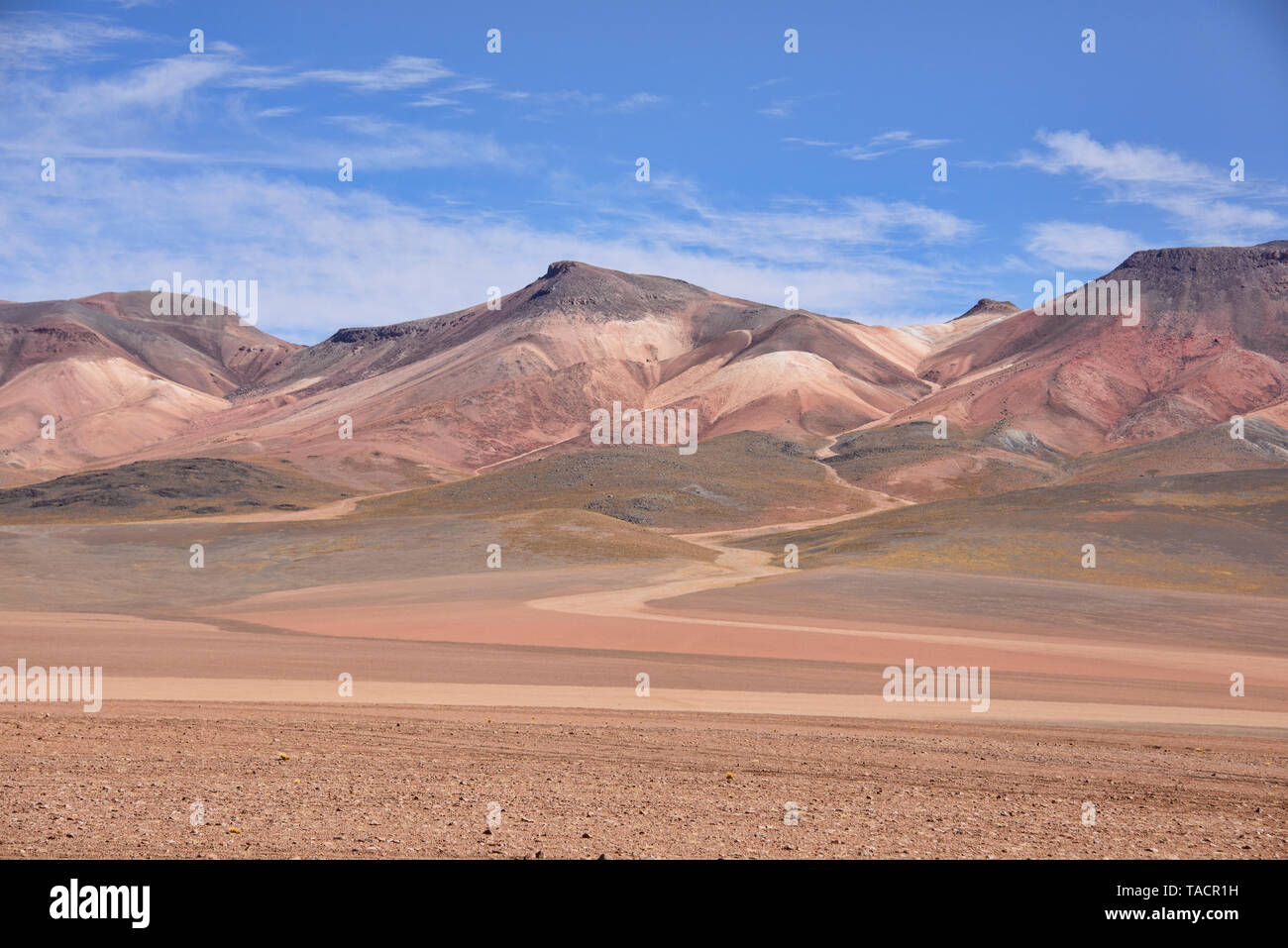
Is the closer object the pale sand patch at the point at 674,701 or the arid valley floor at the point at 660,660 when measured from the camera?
the arid valley floor at the point at 660,660

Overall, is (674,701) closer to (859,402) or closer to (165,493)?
(165,493)

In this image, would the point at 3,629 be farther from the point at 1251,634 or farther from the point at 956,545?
the point at 956,545

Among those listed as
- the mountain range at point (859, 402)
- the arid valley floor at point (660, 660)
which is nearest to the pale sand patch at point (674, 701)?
the arid valley floor at point (660, 660)

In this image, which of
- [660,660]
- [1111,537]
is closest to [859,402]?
[1111,537]

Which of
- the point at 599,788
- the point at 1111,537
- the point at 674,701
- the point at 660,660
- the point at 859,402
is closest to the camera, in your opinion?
the point at 599,788

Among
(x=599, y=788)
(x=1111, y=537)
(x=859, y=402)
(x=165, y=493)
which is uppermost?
(x=859, y=402)

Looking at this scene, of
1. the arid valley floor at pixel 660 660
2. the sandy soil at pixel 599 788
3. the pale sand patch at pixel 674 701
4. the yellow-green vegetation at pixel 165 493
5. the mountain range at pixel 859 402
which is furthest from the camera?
the mountain range at pixel 859 402

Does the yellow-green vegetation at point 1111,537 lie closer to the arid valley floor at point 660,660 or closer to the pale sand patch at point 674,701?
the arid valley floor at point 660,660

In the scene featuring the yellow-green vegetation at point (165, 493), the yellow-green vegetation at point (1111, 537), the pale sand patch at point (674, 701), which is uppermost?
the yellow-green vegetation at point (165, 493)

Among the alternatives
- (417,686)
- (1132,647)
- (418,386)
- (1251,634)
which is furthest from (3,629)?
(418,386)

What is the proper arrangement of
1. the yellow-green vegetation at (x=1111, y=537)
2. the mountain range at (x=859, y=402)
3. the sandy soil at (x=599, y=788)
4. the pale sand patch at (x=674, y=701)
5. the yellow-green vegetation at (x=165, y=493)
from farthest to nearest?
1. the mountain range at (x=859, y=402)
2. the yellow-green vegetation at (x=165, y=493)
3. the yellow-green vegetation at (x=1111, y=537)
4. the pale sand patch at (x=674, y=701)
5. the sandy soil at (x=599, y=788)
